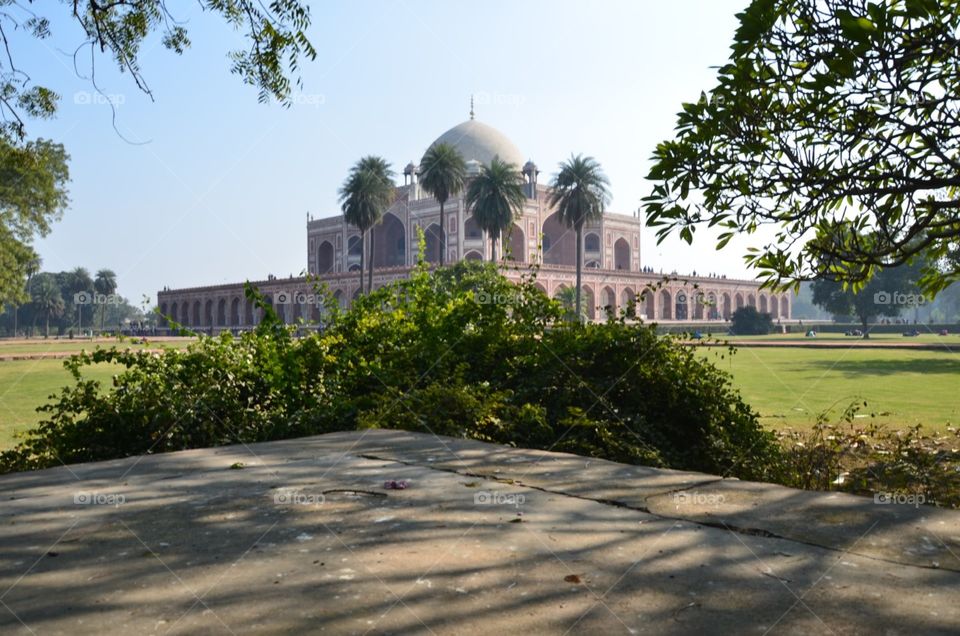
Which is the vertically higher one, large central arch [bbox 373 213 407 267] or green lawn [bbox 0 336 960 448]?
large central arch [bbox 373 213 407 267]

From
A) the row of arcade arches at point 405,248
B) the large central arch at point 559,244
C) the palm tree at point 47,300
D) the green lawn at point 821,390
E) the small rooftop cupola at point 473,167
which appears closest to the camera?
the green lawn at point 821,390

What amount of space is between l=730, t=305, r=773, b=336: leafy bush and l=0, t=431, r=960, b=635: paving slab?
57030 millimetres

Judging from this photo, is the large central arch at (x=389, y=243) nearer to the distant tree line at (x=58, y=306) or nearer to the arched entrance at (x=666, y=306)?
the arched entrance at (x=666, y=306)

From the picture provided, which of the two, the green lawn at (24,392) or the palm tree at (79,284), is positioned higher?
the palm tree at (79,284)

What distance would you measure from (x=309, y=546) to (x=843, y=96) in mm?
4293

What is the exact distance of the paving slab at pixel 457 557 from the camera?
1950 millimetres

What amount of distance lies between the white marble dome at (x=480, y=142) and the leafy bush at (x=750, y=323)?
22.5 m

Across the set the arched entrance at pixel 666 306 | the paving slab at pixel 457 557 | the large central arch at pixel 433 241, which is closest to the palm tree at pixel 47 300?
the large central arch at pixel 433 241

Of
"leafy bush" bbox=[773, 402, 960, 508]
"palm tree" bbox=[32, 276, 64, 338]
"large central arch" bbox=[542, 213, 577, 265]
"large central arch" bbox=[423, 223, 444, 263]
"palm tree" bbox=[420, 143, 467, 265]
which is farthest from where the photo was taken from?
"palm tree" bbox=[32, 276, 64, 338]

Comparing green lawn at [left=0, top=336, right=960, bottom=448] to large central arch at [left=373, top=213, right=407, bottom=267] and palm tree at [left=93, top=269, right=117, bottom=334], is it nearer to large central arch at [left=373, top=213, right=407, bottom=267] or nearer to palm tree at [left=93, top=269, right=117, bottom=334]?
large central arch at [left=373, top=213, right=407, bottom=267]

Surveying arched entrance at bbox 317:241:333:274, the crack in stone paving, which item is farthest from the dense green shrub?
arched entrance at bbox 317:241:333:274

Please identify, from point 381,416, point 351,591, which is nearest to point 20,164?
point 381,416

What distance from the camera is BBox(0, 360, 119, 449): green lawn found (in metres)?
9.14

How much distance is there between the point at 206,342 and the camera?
630 cm
